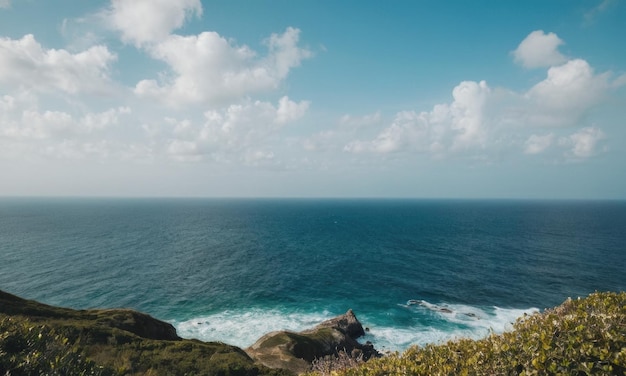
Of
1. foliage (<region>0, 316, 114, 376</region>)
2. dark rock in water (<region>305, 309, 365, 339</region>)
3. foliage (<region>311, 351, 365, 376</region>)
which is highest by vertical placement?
foliage (<region>0, 316, 114, 376</region>)

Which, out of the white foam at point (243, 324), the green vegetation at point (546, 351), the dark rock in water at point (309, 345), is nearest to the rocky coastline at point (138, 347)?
the dark rock in water at point (309, 345)

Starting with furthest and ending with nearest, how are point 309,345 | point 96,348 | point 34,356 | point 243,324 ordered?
point 243,324, point 309,345, point 96,348, point 34,356

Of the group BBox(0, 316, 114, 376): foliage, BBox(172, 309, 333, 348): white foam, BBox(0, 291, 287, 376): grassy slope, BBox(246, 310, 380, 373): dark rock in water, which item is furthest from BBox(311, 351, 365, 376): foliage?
BBox(172, 309, 333, 348): white foam

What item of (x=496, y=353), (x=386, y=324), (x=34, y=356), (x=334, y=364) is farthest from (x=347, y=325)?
(x=34, y=356)

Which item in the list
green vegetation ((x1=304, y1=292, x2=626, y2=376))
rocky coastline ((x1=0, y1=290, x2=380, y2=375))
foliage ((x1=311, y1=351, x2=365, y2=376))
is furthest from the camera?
rocky coastline ((x1=0, y1=290, x2=380, y2=375))

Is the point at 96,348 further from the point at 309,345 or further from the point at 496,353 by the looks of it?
the point at 309,345

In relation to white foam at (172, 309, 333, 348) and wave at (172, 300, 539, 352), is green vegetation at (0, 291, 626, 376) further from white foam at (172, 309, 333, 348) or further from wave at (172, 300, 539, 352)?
wave at (172, 300, 539, 352)

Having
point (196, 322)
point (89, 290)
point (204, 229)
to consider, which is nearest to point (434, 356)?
point (196, 322)
